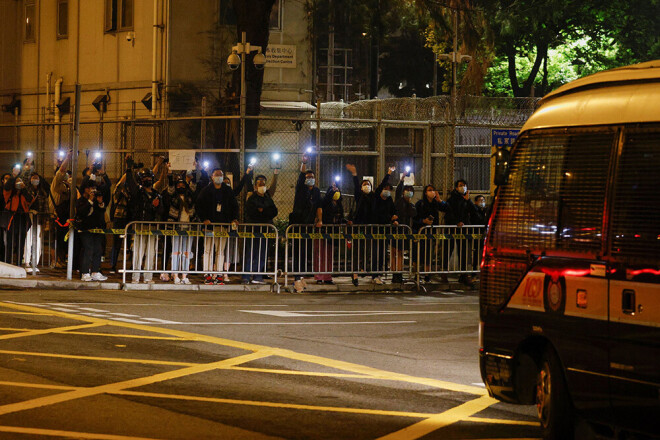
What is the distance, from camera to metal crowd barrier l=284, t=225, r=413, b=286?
63.0 ft

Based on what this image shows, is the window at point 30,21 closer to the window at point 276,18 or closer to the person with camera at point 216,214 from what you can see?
the window at point 276,18

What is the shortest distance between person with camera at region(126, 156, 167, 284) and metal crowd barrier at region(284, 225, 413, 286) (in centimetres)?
Result: 235

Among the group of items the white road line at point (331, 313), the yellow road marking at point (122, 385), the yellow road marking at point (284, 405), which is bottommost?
the yellow road marking at point (284, 405)

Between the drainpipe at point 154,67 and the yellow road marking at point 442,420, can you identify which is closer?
the yellow road marking at point 442,420

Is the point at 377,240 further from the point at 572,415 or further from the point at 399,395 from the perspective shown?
the point at 572,415

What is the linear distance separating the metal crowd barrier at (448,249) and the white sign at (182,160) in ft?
15.8

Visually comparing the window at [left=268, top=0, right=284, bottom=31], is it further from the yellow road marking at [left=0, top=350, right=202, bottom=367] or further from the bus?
the bus

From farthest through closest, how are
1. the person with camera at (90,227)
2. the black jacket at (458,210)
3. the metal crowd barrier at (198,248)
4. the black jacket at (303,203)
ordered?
the black jacket at (458,210), the black jacket at (303,203), the person with camera at (90,227), the metal crowd barrier at (198,248)

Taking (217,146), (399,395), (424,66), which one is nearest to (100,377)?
(399,395)

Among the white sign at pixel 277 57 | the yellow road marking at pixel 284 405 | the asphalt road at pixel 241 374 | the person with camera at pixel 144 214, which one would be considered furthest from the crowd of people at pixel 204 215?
the yellow road marking at pixel 284 405

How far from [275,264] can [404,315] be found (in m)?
4.03

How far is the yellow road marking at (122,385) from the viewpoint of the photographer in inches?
337

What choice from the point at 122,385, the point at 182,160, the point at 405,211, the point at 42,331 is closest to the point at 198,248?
the point at 182,160

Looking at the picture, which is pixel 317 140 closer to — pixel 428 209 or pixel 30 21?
pixel 428 209
